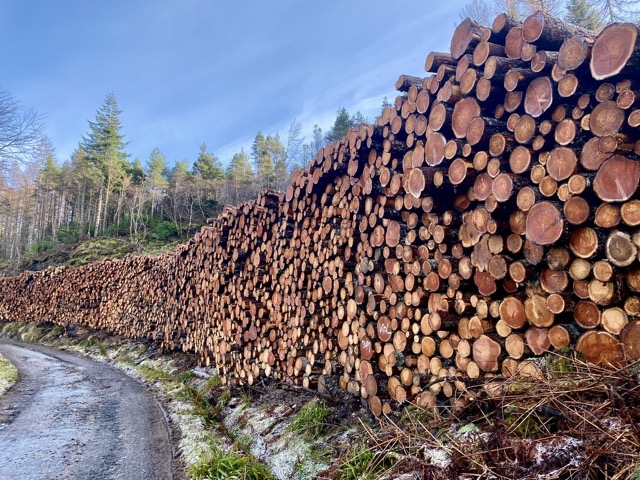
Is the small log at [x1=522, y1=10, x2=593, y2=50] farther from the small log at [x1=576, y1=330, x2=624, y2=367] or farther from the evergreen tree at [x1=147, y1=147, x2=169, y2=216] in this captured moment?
the evergreen tree at [x1=147, y1=147, x2=169, y2=216]

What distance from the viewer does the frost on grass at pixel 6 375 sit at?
316 inches

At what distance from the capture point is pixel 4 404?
22.4 feet

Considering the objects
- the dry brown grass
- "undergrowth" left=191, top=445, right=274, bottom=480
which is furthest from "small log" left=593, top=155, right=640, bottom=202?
"undergrowth" left=191, top=445, right=274, bottom=480

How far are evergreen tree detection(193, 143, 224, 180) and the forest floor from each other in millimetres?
39504

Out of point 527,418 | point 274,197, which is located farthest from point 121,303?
point 527,418

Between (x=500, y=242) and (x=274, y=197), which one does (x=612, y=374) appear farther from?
(x=274, y=197)

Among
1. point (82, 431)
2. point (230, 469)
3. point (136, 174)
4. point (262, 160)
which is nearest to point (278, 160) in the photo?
point (262, 160)

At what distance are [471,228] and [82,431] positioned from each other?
5513mm

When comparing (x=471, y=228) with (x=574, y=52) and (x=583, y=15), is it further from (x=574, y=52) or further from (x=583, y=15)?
(x=583, y=15)

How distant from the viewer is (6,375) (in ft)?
29.5

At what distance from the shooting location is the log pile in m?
2.58

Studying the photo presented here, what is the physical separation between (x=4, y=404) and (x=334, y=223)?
6.24 metres

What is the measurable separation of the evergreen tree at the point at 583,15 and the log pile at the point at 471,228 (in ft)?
45.6

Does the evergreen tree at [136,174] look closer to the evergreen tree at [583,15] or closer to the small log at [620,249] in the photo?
the evergreen tree at [583,15]
